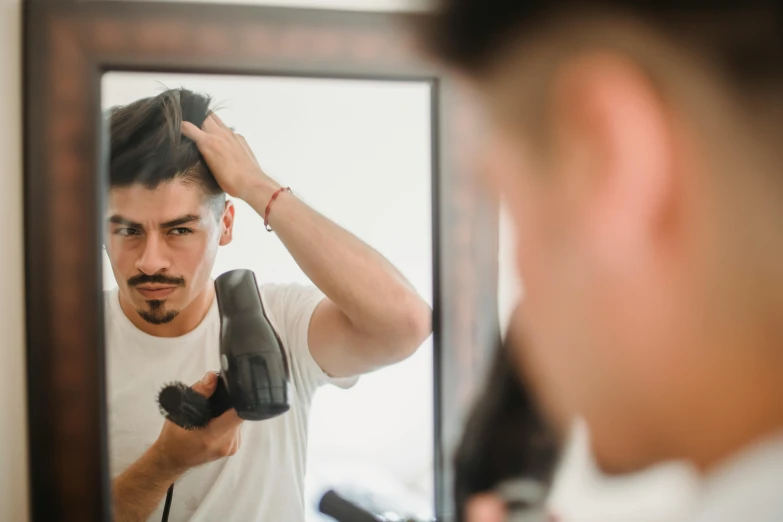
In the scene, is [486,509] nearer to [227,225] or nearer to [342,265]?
[342,265]

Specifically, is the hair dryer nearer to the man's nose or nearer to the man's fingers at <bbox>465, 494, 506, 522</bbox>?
the man's nose

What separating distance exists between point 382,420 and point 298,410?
11 cm

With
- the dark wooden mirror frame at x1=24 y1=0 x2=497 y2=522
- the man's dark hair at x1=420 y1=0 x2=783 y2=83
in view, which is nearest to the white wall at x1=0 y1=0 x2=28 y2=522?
the dark wooden mirror frame at x1=24 y1=0 x2=497 y2=522

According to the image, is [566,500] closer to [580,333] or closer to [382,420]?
[382,420]

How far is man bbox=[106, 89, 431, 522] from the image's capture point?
833 mm

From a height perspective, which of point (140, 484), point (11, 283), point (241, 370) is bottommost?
point (140, 484)

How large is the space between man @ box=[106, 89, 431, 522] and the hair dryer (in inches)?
0.4

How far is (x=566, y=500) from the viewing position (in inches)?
30.0

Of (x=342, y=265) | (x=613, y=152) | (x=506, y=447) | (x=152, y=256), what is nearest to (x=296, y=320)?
(x=342, y=265)

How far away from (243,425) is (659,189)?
62cm

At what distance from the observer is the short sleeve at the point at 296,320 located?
2.80 feet

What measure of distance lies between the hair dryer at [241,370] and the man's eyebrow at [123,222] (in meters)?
0.12

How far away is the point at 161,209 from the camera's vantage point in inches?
32.9

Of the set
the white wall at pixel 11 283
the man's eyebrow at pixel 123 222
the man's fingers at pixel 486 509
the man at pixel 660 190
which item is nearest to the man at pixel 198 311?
the man's eyebrow at pixel 123 222
